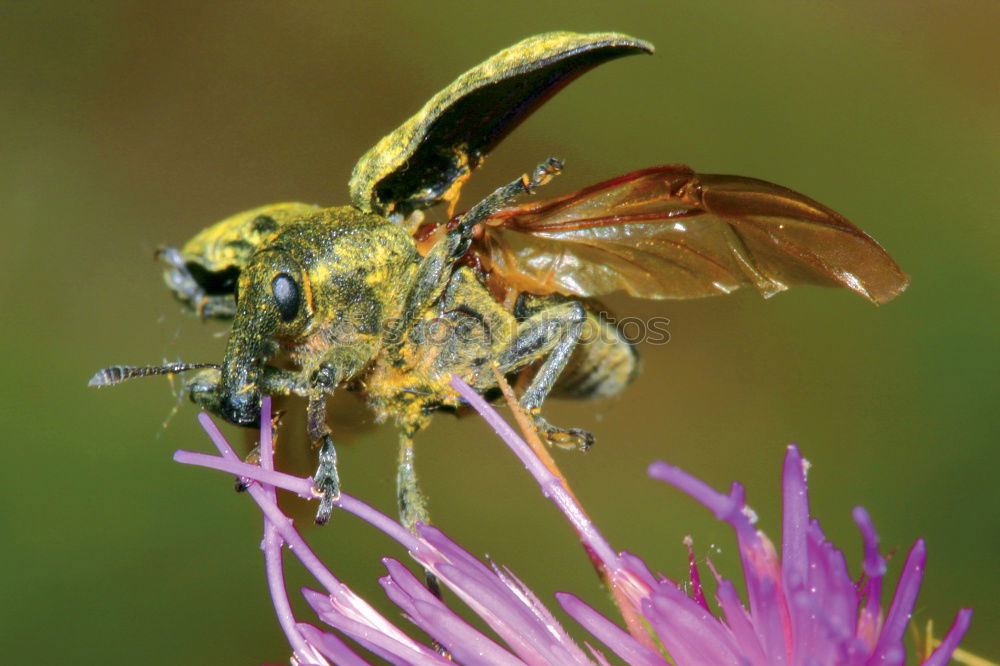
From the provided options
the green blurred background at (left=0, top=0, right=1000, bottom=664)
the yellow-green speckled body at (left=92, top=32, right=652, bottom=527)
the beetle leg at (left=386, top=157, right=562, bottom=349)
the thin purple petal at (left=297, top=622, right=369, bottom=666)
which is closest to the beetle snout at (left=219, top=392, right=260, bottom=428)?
the yellow-green speckled body at (left=92, top=32, right=652, bottom=527)

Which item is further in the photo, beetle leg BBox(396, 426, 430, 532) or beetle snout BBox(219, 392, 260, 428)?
beetle leg BBox(396, 426, 430, 532)

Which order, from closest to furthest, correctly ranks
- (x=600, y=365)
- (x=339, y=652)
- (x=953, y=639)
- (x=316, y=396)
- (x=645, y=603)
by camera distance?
1. (x=953, y=639)
2. (x=645, y=603)
3. (x=339, y=652)
4. (x=316, y=396)
5. (x=600, y=365)

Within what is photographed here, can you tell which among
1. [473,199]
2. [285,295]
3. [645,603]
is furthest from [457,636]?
[473,199]

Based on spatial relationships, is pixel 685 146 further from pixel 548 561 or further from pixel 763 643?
pixel 763 643

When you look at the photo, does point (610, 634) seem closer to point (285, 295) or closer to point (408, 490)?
point (408, 490)

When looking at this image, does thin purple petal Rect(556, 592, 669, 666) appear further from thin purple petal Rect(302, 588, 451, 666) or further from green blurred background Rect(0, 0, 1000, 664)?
green blurred background Rect(0, 0, 1000, 664)

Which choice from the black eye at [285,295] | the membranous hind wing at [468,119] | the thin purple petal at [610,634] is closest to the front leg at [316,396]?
the black eye at [285,295]
